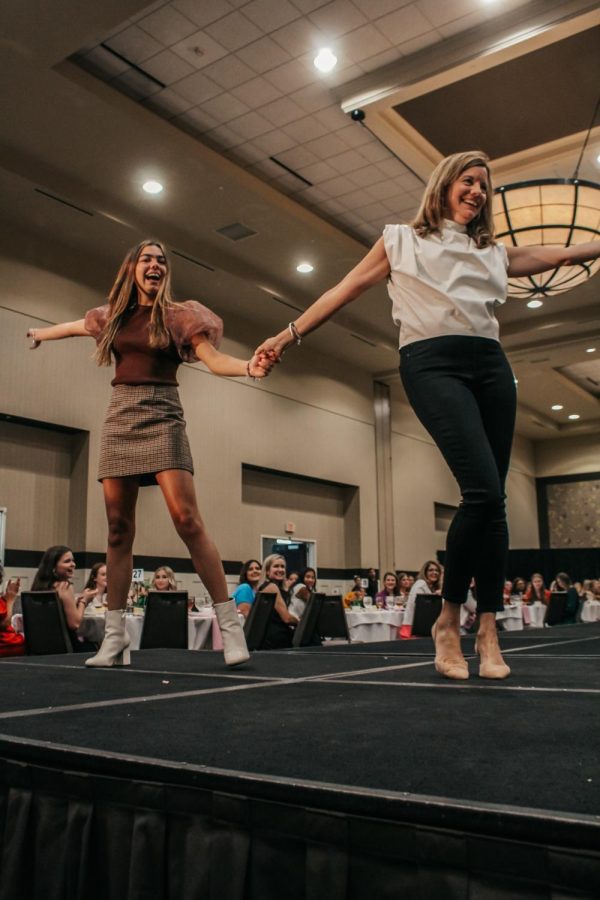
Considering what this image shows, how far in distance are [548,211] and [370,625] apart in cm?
443

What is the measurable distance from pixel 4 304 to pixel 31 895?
8450 millimetres

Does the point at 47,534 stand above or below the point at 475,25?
below

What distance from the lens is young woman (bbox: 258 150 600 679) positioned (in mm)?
1854

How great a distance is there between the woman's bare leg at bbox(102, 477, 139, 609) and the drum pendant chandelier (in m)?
4.80

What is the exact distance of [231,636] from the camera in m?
2.42

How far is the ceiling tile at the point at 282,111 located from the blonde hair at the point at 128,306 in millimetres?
5424

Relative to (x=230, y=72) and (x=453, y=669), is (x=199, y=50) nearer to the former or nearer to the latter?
(x=230, y=72)

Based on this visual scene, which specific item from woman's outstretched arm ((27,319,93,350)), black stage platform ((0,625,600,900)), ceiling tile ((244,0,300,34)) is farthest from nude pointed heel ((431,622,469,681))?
ceiling tile ((244,0,300,34))

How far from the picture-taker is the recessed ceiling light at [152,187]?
8.36 meters

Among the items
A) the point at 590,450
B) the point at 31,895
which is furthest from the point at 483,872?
the point at 590,450

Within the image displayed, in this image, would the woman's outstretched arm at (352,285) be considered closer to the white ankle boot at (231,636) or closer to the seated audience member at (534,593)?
the white ankle boot at (231,636)

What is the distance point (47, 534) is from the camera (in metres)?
9.12

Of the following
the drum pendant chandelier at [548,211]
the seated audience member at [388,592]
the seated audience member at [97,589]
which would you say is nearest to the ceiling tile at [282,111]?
the drum pendant chandelier at [548,211]

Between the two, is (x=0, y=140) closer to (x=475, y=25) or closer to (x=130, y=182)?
(x=130, y=182)
